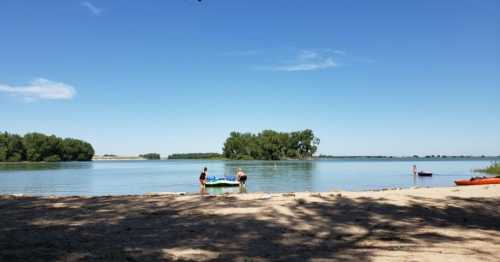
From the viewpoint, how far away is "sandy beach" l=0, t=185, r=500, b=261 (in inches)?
265

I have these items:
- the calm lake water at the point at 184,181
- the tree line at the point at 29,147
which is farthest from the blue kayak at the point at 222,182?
the tree line at the point at 29,147

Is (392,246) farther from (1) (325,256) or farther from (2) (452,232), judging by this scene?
(2) (452,232)

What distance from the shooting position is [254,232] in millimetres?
8664

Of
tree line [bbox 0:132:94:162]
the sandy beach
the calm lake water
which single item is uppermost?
tree line [bbox 0:132:94:162]

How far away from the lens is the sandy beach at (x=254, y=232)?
22.1 feet

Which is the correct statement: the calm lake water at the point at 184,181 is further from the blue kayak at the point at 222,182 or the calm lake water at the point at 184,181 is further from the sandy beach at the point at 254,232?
the sandy beach at the point at 254,232

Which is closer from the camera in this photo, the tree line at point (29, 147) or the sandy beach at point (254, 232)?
the sandy beach at point (254, 232)

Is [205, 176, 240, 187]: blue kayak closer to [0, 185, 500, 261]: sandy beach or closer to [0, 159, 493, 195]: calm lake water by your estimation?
[0, 159, 493, 195]: calm lake water

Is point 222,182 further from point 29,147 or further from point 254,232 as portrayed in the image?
point 29,147

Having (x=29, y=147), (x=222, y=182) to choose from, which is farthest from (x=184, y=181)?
(x=29, y=147)

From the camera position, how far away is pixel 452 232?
339 inches

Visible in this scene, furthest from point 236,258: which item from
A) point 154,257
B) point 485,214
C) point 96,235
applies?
point 485,214

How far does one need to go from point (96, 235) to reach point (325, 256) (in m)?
4.56

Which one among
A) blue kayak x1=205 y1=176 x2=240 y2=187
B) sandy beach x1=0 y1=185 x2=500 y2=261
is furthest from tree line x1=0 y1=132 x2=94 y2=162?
sandy beach x1=0 y1=185 x2=500 y2=261
